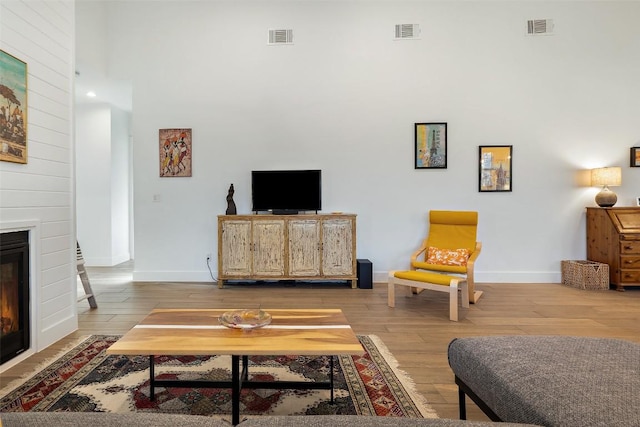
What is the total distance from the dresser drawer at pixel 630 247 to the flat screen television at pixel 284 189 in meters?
3.67

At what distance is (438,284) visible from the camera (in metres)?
3.19

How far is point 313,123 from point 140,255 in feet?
9.81

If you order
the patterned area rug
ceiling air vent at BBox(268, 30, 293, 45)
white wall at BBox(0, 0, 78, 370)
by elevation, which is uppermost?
ceiling air vent at BBox(268, 30, 293, 45)

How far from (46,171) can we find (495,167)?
4876 millimetres

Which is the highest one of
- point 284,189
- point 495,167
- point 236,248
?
point 495,167

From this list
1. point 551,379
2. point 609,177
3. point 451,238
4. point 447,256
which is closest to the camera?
point 551,379

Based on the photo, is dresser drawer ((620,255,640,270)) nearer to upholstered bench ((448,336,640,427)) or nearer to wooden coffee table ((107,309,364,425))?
upholstered bench ((448,336,640,427))

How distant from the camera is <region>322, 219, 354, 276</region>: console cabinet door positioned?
13.7 ft

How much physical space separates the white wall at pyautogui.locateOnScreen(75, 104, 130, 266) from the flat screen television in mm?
3033

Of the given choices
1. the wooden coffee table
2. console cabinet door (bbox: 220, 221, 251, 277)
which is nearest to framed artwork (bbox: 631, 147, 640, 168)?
the wooden coffee table

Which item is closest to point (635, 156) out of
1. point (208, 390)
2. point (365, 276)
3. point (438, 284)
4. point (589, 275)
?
point (589, 275)

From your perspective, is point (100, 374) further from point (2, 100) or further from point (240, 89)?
point (240, 89)

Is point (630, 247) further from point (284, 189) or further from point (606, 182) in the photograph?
point (284, 189)

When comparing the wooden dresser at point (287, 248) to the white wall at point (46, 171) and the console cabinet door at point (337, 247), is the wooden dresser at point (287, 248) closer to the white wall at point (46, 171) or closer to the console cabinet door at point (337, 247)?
the console cabinet door at point (337, 247)
